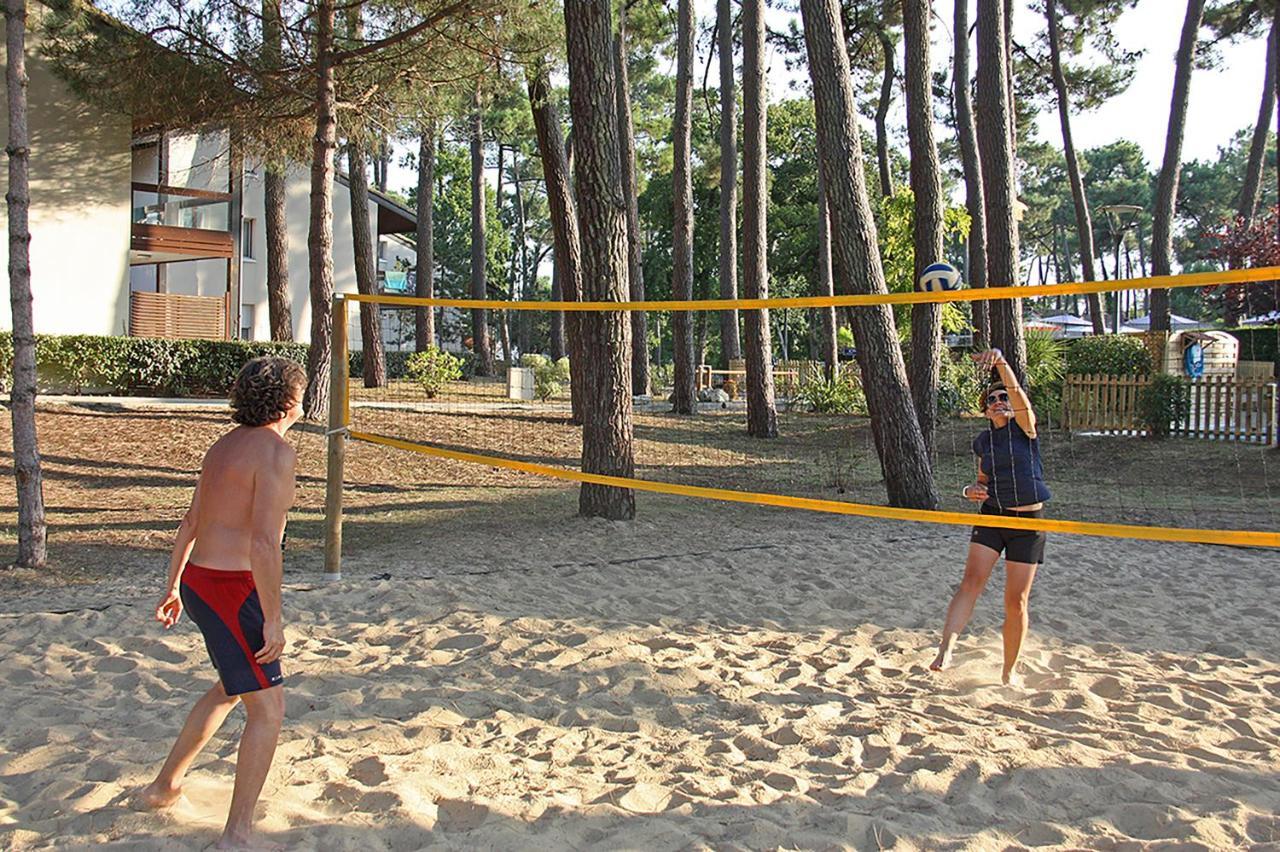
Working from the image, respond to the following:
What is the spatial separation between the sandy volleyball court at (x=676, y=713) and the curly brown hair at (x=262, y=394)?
110 cm

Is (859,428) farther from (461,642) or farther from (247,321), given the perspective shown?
(247,321)

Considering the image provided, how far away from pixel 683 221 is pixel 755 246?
11.2 ft

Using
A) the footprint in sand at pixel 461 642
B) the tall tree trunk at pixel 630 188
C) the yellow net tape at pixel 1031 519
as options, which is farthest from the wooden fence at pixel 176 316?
the footprint in sand at pixel 461 642

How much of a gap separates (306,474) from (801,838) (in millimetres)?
8564

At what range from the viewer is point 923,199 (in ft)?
37.3

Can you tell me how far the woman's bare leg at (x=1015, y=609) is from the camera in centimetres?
421

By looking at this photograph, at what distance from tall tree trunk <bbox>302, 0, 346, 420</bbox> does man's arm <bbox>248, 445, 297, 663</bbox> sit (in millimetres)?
9413

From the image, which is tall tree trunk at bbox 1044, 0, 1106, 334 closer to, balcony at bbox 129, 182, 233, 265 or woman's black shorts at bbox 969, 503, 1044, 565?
balcony at bbox 129, 182, 233, 265

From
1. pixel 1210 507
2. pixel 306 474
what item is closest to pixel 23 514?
pixel 306 474

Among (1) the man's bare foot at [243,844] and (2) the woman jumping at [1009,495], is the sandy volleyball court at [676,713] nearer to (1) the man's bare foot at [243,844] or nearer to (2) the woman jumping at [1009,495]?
(1) the man's bare foot at [243,844]

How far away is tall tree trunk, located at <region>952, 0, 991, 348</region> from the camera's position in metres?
17.9

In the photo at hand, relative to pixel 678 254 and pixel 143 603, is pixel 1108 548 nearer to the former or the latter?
pixel 143 603

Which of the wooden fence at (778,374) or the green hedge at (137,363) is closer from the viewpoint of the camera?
the green hedge at (137,363)

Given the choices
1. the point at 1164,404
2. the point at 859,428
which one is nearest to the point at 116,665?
the point at 859,428
